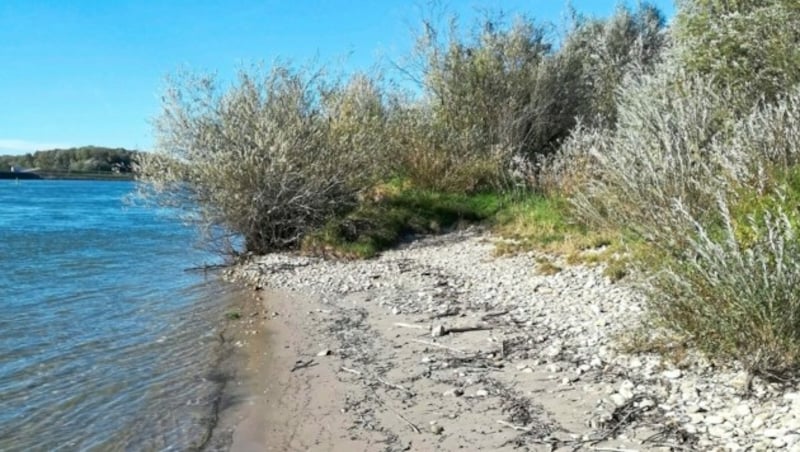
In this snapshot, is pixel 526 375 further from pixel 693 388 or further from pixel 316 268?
pixel 316 268

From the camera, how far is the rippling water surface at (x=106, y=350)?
6617 millimetres

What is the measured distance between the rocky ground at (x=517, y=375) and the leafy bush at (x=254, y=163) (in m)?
4.84

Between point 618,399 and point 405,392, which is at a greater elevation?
point 618,399

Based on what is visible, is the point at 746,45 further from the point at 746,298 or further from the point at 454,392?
the point at 454,392

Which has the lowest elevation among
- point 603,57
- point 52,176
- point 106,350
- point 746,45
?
point 106,350

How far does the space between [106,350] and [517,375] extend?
19.7ft

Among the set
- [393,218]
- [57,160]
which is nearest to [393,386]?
[393,218]

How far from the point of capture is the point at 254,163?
51.7 ft

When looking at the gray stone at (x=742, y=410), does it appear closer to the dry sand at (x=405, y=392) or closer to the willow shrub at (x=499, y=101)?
the dry sand at (x=405, y=392)

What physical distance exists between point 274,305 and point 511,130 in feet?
43.9

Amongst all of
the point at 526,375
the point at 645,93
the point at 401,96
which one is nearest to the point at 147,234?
the point at 401,96

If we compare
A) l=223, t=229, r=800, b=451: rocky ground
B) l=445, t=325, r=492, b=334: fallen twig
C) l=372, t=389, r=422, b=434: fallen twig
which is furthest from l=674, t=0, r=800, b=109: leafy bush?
l=372, t=389, r=422, b=434: fallen twig

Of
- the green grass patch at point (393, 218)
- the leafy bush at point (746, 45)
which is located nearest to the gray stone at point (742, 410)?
the leafy bush at point (746, 45)

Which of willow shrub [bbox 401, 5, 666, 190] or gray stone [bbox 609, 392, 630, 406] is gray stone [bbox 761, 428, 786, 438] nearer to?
gray stone [bbox 609, 392, 630, 406]
